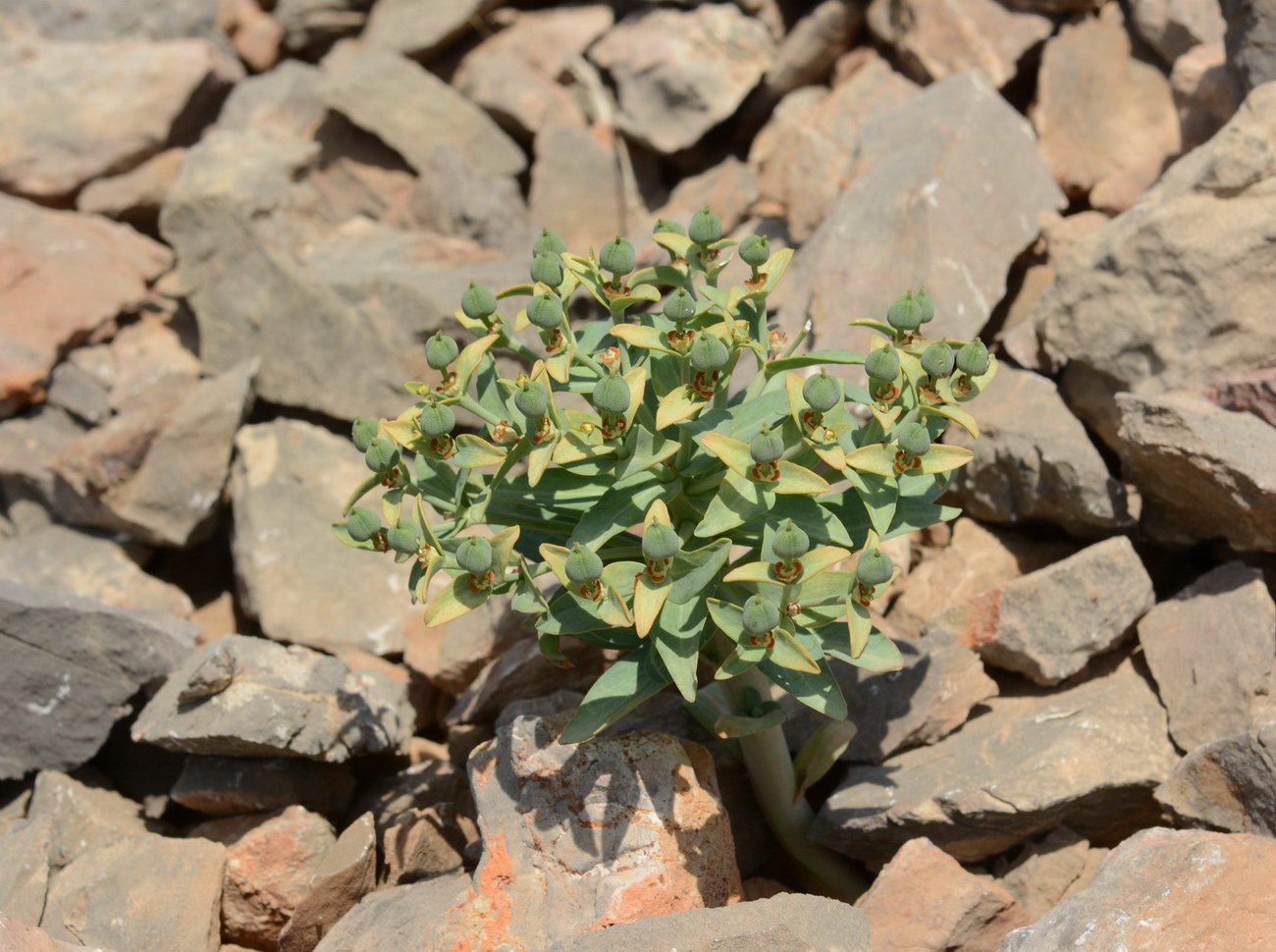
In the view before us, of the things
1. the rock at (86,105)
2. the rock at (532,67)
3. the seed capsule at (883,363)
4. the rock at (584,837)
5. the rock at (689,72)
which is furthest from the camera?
the rock at (532,67)

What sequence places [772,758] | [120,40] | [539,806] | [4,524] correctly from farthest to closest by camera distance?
[120,40]
[4,524]
[772,758]
[539,806]

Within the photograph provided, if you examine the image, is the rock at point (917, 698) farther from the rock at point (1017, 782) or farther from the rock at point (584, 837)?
the rock at point (584, 837)

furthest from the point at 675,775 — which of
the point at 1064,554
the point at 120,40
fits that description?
the point at 120,40

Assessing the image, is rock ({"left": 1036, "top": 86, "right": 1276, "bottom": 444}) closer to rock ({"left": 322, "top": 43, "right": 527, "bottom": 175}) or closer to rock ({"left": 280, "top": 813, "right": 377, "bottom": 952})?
Result: rock ({"left": 280, "top": 813, "right": 377, "bottom": 952})

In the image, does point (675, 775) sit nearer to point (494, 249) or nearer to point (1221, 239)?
point (1221, 239)

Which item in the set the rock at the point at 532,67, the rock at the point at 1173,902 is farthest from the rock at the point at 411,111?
the rock at the point at 1173,902

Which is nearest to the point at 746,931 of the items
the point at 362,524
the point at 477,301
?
the point at 362,524

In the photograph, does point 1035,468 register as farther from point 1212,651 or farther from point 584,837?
point 584,837
